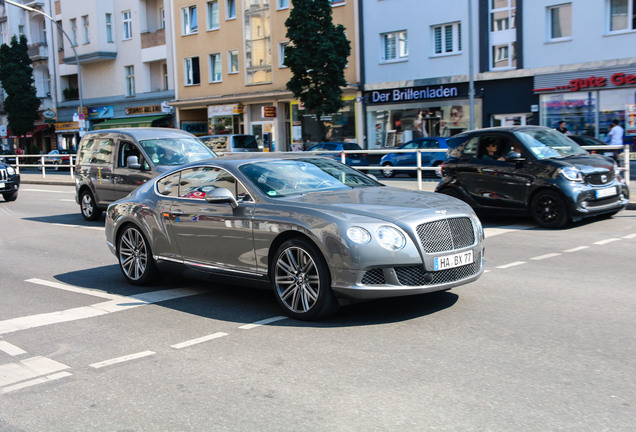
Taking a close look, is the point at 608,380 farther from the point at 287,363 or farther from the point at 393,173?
the point at 393,173

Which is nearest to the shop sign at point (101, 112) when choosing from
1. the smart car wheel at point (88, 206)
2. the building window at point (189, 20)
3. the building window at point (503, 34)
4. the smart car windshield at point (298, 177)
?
the building window at point (189, 20)

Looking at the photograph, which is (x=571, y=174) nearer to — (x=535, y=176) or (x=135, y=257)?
(x=535, y=176)

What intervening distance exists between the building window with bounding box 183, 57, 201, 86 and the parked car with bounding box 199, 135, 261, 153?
50.2ft

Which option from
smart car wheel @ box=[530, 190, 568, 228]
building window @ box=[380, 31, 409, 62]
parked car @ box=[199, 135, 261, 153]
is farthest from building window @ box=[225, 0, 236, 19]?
smart car wheel @ box=[530, 190, 568, 228]

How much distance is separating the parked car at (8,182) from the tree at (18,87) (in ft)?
121

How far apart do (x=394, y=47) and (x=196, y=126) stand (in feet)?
55.5

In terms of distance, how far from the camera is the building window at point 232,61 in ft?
140

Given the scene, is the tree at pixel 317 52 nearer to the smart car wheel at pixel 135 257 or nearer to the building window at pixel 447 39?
A: the building window at pixel 447 39

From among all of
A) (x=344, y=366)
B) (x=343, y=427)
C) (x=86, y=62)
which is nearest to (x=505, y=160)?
(x=344, y=366)

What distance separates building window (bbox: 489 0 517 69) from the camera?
99.2ft

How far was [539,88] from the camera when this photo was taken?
29.4m

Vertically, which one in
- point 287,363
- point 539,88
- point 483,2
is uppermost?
point 483,2

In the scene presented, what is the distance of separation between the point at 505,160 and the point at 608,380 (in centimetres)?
849

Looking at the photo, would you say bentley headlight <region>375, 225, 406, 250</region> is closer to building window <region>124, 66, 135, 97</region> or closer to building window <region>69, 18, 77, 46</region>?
building window <region>124, 66, 135, 97</region>
